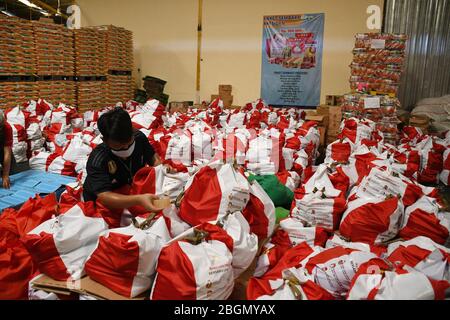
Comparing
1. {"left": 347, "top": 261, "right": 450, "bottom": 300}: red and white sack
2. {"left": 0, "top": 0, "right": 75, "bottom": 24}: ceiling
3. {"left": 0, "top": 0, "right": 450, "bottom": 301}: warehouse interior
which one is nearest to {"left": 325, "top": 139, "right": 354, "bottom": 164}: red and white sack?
{"left": 0, "top": 0, "right": 450, "bottom": 301}: warehouse interior

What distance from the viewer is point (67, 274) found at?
67.1 inches

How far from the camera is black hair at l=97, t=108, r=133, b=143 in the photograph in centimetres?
209

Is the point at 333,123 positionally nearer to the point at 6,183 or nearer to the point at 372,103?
the point at 372,103

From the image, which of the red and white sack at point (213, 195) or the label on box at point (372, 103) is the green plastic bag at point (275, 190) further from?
the label on box at point (372, 103)

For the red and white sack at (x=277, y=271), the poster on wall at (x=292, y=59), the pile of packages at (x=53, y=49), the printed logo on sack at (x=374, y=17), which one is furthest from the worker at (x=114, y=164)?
the printed logo on sack at (x=374, y=17)

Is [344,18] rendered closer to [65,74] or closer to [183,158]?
[183,158]

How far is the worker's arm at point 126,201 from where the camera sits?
6.21 feet

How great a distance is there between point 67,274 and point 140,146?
3.71 ft

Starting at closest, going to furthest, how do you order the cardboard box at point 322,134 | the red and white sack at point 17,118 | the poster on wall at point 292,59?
the red and white sack at point 17,118
the cardboard box at point 322,134
the poster on wall at point 292,59

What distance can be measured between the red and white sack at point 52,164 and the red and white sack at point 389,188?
328 cm
